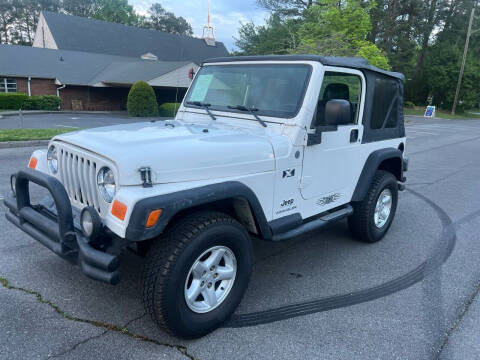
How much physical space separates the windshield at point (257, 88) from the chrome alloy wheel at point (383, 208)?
197 cm

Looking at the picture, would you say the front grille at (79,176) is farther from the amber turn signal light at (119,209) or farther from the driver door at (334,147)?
the driver door at (334,147)

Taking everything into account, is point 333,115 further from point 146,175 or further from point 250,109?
point 146,175

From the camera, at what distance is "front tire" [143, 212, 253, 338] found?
8.12 ft

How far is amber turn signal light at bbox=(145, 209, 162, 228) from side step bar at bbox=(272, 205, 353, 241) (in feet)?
3.89

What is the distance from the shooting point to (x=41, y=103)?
26156 mm

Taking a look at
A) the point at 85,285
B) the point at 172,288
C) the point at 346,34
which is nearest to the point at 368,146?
the point at 172,288

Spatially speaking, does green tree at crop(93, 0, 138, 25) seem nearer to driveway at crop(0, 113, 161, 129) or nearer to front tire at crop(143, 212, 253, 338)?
driveway at crop(0, 113, 161, 129)

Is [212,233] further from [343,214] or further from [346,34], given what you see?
[346,34]

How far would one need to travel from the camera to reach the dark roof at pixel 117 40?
35469 mm

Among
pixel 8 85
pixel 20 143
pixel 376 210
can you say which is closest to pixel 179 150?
pixel 376 210

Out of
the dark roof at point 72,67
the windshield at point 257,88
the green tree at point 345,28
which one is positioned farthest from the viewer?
the dark roof at point 72,67

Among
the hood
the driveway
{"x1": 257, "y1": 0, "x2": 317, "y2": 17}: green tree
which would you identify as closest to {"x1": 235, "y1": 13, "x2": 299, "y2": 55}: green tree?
{"x1": 257, "y1": 0, "x2": 317, "y2": 17}: green tree

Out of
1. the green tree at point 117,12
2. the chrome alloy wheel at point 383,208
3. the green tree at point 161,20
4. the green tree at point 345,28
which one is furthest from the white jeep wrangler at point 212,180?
the green tree at point 161,20

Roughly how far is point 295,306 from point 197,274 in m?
1.03
